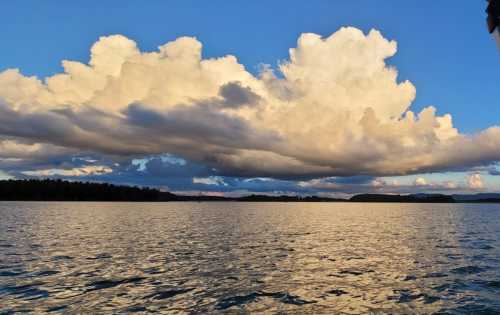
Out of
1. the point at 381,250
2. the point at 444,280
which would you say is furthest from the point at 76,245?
the point at 444,280

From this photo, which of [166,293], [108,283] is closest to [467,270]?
[166,293]

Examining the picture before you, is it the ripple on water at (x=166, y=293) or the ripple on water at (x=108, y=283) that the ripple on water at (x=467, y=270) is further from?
the ripple on water at (x=108, y=283)

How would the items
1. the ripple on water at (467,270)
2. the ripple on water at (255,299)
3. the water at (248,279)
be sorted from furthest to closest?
1. the ripple on water at (467,270)
2. the ripple on water at (255,299)
3. the water at (248,279)

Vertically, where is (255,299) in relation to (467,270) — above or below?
above

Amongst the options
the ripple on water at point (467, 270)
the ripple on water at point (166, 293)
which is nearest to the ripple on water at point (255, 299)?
the ripple on water at point (166, 293)

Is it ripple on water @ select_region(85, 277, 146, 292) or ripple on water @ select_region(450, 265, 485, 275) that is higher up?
ripple on water @ select_region(85, 277, 146, 292)

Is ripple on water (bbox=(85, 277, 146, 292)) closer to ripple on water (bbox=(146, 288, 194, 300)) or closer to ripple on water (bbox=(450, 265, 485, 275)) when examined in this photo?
ripple on water (bbox=(146, 288, 194, 300))

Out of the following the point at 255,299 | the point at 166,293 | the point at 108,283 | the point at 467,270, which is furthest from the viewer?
the point at 467,270

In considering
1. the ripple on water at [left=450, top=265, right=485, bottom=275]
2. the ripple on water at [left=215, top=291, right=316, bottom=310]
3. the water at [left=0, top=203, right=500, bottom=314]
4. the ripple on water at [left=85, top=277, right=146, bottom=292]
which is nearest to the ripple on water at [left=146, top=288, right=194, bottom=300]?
the water at [left=0, top=203, right=500, bottom=314]

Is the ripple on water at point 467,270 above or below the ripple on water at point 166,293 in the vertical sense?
below

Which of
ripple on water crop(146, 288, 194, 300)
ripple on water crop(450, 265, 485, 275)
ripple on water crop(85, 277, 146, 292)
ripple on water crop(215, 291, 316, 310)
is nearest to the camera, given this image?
ripple on water crop(215, 291, 316, 310)

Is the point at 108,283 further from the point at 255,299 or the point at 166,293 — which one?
the point at 255,299

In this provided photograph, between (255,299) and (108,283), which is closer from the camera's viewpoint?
(255,299)

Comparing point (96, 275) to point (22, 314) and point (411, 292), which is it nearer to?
point (22, 314)
